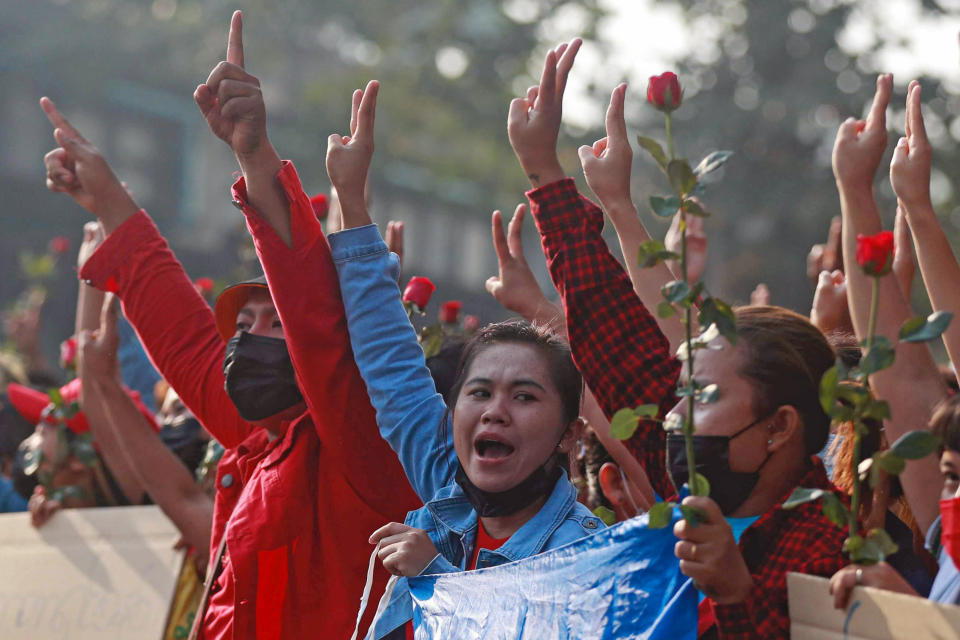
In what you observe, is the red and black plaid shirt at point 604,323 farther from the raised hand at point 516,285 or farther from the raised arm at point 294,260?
the raised hand at point 516,285

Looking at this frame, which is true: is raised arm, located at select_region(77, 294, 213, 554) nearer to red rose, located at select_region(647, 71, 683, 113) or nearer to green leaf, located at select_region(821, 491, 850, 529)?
red rose, located at select_region(647, 71, 683, 113)

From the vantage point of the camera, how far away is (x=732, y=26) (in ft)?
70.9

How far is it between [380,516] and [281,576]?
0.78 ft

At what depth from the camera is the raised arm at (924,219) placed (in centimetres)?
247

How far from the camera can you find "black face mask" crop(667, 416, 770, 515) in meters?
2.19

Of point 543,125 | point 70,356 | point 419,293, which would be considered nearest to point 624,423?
point 543,125

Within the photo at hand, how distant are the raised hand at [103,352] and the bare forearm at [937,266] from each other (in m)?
2.38

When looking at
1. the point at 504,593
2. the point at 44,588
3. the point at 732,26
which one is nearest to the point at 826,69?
the point at 732,26

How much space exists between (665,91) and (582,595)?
0.80 metres

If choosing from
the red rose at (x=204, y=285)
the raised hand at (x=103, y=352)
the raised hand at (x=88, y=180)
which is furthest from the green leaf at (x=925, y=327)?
the red rose at (x=204, y=285)

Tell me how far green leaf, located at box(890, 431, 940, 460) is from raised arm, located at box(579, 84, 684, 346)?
0.99 m

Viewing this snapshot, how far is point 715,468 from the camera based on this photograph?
2.19 metres

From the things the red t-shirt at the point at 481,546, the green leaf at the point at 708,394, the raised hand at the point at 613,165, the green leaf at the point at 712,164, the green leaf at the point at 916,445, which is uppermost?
the green leaf at the point at 712,164

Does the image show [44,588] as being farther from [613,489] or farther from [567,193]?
[567,193]
